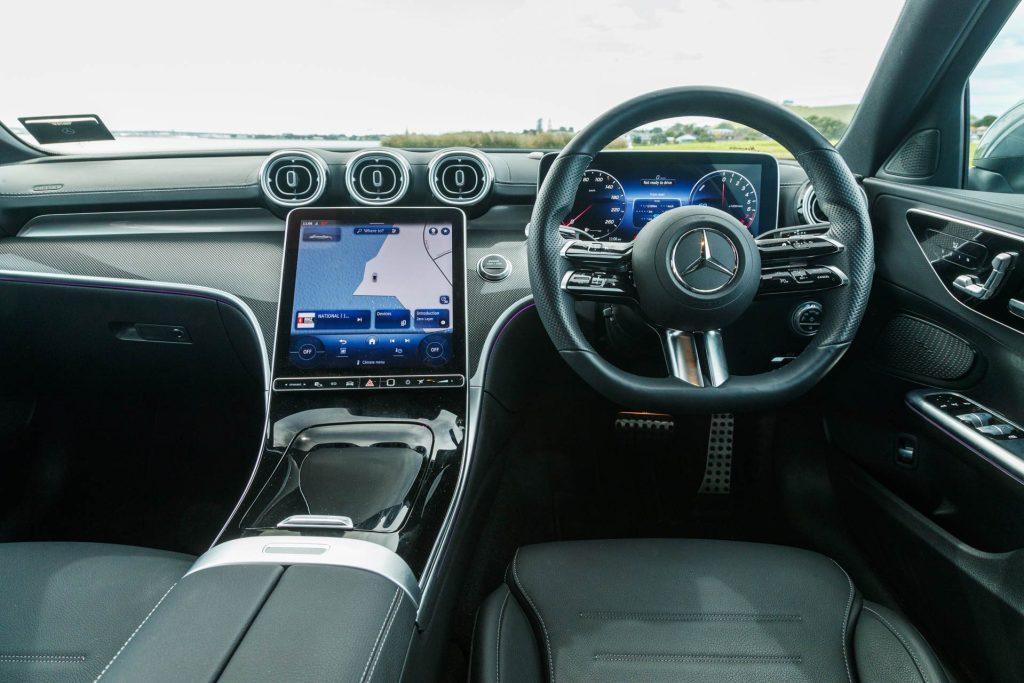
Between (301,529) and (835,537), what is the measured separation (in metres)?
1.48

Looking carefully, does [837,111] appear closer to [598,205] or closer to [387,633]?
[598,205]

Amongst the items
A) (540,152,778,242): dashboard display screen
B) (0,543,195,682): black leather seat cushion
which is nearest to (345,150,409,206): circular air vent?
(540,152,778,242): dashboard display screen

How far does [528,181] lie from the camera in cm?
194

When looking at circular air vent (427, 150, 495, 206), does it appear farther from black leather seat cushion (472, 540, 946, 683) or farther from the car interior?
black leather seat cushion (472, 540, 946, 683)

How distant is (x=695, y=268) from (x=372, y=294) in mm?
785

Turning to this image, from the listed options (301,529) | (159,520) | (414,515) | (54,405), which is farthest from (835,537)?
(54,405)

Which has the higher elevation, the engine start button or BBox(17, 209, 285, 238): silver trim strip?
BBox(17, 209, 285, 238): silver trim strip

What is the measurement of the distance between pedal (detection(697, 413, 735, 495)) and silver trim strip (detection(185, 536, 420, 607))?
127cm

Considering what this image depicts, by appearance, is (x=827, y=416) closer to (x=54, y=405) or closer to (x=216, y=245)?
(x=216, y=245)

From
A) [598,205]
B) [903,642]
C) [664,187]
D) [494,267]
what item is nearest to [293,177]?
[494,267]

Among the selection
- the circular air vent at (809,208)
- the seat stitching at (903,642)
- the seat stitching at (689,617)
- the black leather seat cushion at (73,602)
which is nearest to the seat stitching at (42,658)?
the black leather seat cushion at (73,602)

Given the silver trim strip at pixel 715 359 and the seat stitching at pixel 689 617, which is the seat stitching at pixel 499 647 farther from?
the silver trim strip at pixel 715 359

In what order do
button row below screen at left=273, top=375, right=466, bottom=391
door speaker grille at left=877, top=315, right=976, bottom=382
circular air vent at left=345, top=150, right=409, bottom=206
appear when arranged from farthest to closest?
circular air vent at left=345, top=150, right=409, bottom=206
button row below screen at left=273, top=375, right=466, bottom=391
door speaker grille at left=877, top=315, right=976, bottom=382

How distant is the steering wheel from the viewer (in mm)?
1174
